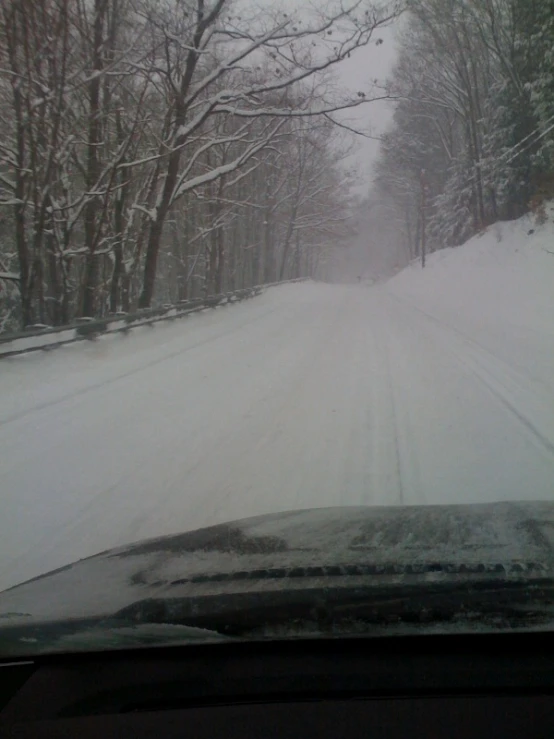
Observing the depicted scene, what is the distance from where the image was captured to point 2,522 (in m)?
5.84

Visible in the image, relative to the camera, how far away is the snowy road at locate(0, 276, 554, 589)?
241 inches

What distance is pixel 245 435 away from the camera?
8.48 metres

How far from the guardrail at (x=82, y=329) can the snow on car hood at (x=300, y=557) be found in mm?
9594

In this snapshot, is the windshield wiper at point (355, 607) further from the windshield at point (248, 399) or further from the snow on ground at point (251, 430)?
the snow on ground at point (251, 430)

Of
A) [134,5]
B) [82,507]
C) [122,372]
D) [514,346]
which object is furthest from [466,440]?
[134,5]

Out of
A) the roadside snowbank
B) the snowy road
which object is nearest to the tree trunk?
the snowy road

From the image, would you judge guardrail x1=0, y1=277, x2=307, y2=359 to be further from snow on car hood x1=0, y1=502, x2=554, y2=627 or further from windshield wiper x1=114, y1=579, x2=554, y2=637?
windshield wiper x1=114, y1=579, x2=554, y2=637

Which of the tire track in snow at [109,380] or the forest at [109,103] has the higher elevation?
the forest at [109,103]

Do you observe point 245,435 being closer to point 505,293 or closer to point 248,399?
point 248,399

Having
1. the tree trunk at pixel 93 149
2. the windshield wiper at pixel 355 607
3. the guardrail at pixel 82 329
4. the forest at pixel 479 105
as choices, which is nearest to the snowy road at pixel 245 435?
the guardrail at pixel 82 329

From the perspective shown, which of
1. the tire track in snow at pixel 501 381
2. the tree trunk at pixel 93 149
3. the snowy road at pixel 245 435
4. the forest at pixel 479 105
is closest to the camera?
the snowy road at pixel 245 435

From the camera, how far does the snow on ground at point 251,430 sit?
20.2 feet

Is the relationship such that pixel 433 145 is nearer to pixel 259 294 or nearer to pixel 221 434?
pixel 259 294

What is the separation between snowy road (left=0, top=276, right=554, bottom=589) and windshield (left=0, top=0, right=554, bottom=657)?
0.14 feet
